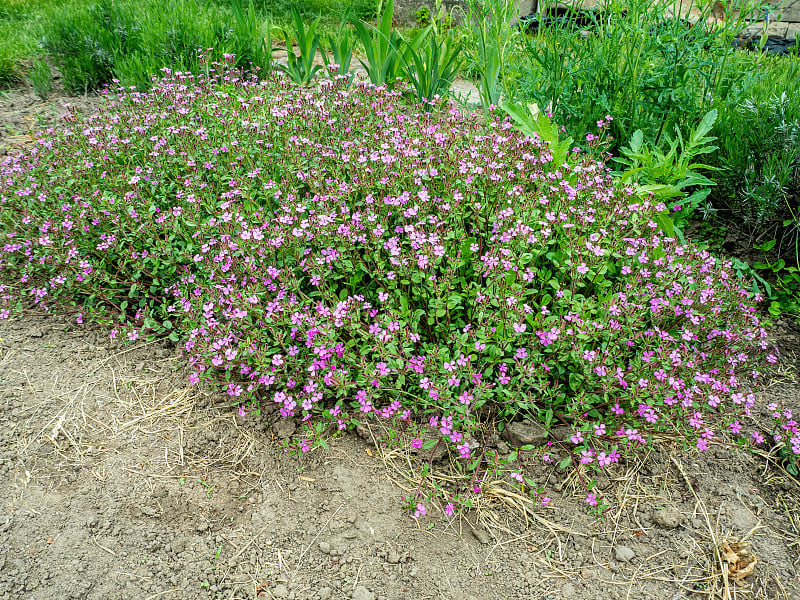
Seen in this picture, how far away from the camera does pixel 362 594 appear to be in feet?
6.12

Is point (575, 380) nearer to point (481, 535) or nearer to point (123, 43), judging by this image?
point (481, 535)

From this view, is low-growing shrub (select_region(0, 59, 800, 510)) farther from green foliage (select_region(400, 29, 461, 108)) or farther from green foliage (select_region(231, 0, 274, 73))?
green foliage (select_region(231, 0, 274, 73))

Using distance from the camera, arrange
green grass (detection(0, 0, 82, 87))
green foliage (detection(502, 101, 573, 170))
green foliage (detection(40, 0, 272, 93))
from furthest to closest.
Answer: green grass (detection(0, 0, 82, 87)) < green foliage (detection(40, 0, 272, 93)) < green foliage (detection(502, 101, 573, 170))

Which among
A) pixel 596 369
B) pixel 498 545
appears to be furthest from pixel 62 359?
pixel 596 369

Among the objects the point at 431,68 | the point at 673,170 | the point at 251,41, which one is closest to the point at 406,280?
the point at 673,170

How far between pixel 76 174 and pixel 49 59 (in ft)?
11.4

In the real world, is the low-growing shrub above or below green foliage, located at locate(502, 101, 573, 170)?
below

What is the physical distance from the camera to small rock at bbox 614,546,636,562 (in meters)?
1.98

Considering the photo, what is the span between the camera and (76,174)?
3.12 m

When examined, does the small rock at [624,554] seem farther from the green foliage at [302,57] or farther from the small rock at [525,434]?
the green foliage at [302,57]

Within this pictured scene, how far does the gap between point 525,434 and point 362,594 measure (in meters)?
0.88

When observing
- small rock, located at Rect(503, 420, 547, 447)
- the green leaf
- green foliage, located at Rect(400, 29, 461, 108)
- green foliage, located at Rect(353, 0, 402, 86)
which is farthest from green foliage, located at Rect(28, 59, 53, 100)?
the green leaf

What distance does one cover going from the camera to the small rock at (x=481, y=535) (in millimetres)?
2031

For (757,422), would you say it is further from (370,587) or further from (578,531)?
(370,587)
